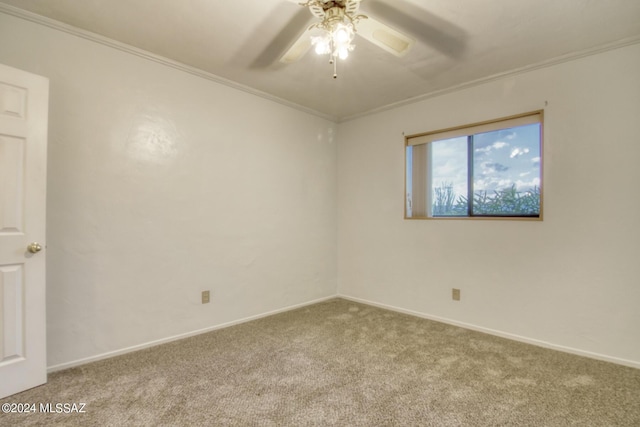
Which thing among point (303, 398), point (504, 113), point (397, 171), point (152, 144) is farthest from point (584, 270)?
point (152, 144)

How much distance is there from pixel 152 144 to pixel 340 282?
278cm

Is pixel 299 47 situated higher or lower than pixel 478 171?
higher

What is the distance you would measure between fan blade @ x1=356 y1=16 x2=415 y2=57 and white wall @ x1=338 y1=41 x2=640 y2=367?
1.58 m

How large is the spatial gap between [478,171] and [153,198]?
308cm

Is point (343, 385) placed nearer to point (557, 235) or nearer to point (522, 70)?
point (557, 235)

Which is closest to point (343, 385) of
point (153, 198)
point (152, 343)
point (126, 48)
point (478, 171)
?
point (152, 343)

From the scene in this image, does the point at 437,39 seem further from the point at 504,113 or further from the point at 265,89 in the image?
the point at 265,89

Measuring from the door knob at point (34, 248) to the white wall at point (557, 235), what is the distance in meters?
3.14

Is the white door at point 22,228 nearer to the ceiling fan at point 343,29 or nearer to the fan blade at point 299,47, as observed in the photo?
the fan blade at point 299,47

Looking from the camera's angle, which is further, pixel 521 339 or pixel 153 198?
pixel 521 339

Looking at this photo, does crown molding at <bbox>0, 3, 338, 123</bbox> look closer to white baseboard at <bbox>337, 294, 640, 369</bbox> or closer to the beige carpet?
the beige carpet

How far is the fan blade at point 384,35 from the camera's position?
1.68m

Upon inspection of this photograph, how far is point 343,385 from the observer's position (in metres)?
1.97

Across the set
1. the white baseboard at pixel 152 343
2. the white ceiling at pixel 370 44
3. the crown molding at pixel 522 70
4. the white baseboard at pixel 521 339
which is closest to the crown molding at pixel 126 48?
the white ceiling at pixel 370 44
